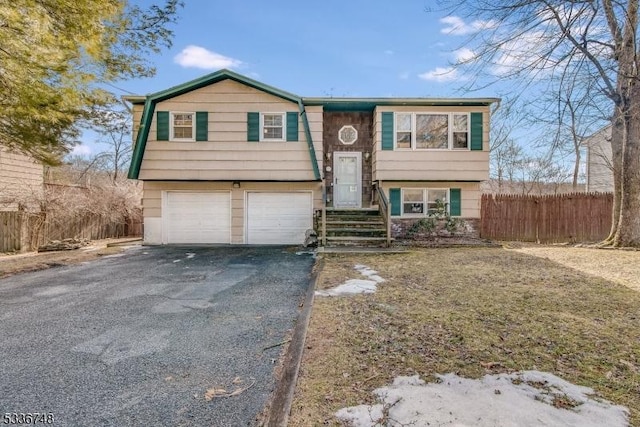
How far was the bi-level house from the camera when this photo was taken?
1071cm

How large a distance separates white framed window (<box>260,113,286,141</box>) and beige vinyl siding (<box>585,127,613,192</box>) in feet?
58.7

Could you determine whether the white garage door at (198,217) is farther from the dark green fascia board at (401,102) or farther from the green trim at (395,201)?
the green trim at (395,201)

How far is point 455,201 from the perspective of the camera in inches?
452

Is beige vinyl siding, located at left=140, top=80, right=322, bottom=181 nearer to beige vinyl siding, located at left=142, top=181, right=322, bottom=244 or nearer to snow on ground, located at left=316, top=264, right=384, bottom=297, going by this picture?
beige vinyl siding, located at left=142, top=181, right=322, bottom=244

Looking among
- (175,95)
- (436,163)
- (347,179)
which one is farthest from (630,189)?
(175,95)

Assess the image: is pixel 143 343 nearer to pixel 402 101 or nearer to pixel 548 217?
pixel 402 101

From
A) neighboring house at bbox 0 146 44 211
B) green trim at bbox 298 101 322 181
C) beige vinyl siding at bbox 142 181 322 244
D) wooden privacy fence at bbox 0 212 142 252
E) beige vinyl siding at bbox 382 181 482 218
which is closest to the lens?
wooden privacy fence at bbox 0 212 142 252

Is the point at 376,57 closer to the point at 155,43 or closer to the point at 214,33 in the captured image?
the point at 214,33

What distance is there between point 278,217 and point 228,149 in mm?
2673

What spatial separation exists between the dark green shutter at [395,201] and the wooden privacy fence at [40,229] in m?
11.2

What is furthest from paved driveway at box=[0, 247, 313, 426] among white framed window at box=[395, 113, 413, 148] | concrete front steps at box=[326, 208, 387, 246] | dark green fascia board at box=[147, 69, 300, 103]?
white framed window at box=[395, 113, 413, 148]

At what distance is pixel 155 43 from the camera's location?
9258 millimetres

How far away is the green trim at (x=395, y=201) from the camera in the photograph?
1134cm

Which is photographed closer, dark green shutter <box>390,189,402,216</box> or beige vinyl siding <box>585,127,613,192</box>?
dark green shutter <box>390,189,402,216</box>
